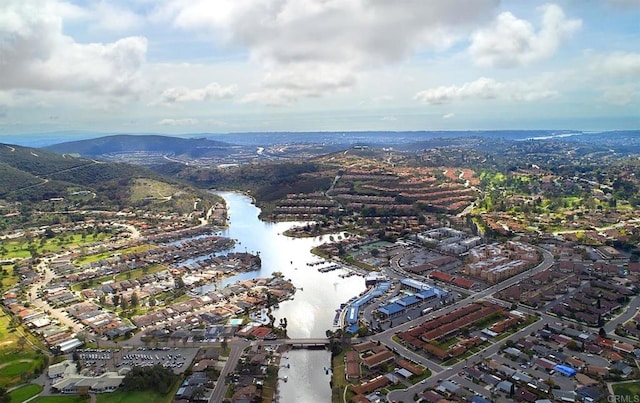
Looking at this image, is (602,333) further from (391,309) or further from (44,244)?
(44,244)

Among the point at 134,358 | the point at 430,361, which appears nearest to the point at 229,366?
the point at 134,358

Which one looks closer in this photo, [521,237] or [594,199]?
[521,237]

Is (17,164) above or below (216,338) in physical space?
above


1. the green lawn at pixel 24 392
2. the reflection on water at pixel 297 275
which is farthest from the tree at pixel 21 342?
the reflection on water at pixel 297 275

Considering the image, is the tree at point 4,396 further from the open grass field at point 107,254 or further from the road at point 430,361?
the open grass field at point 107,254

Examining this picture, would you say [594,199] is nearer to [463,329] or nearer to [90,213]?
[463,329]

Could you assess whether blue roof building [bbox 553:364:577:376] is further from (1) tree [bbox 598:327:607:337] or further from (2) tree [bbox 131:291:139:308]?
(2) tree [bbox 131:291:139:308]

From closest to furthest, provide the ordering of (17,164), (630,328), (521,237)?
(630,328), (521,237), (17,164)

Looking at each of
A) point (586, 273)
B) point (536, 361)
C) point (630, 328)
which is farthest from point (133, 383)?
point (586, 273)
